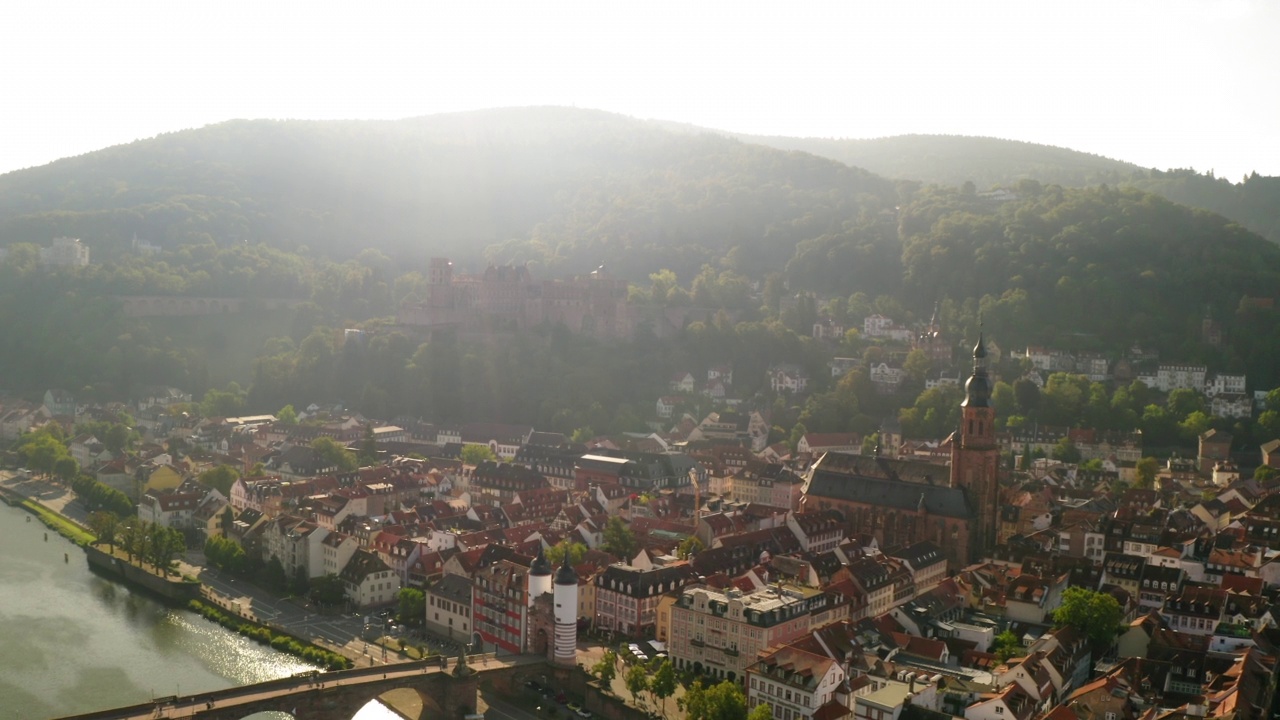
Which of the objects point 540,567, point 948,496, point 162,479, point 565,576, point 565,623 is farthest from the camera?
point 162,479

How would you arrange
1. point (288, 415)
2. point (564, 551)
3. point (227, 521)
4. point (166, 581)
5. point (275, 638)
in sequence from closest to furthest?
point (275, 638), point (564, 551), point (166, 581), point (227, 521), point (288, 415)

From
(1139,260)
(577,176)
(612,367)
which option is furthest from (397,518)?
(577,176)

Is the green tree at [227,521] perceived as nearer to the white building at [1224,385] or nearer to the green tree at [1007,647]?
the green tree at [1007,647]

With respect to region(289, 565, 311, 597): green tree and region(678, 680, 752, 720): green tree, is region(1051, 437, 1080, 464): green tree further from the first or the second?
region(289, 565, 311, 597): green tree

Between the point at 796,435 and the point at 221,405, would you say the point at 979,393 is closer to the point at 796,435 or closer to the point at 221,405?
the point at 796,435

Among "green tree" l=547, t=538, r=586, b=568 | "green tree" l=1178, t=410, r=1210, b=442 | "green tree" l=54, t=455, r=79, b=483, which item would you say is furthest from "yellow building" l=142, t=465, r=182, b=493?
"green tree" l=1178, t=410, r=1210, b=442

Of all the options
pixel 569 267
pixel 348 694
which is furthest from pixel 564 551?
pixel 569 267
